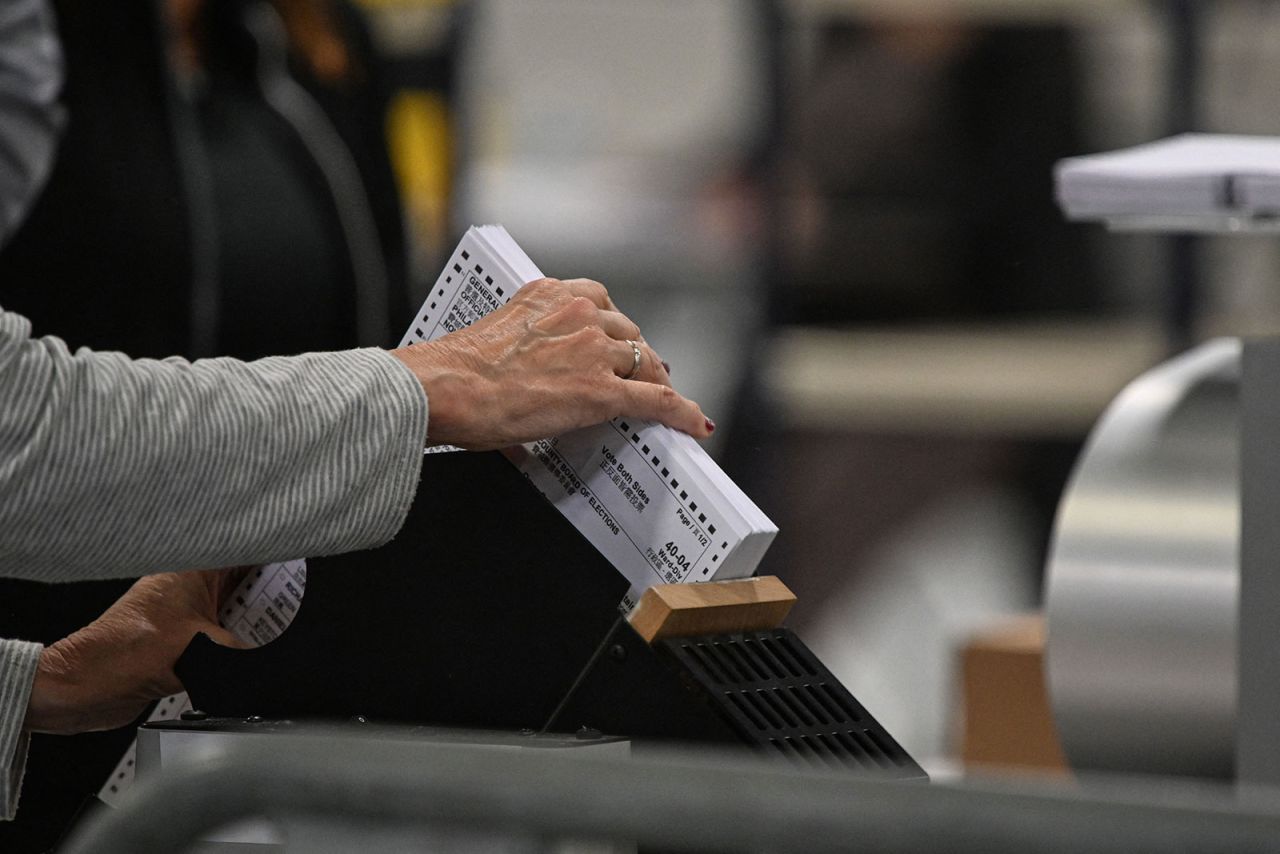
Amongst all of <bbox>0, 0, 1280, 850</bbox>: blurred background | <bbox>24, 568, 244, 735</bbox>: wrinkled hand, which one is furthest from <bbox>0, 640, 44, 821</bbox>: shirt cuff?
<bbox>0, 0, 1280, 850</bbox>: blurred background

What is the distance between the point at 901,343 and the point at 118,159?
2.29 metres

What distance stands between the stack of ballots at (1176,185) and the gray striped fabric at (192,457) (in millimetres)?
657

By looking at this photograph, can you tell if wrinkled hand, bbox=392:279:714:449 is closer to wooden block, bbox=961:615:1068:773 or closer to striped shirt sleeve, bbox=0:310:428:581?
striped shirt sleeve, bbox=0:310:428:581

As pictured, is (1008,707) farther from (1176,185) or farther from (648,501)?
(648,501)

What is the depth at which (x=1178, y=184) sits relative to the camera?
1.35m

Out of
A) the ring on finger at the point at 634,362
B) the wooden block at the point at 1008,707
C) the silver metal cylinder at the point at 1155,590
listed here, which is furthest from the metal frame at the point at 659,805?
the wooden block at the point at 1008,707

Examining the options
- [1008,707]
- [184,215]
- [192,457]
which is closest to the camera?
[192,457]

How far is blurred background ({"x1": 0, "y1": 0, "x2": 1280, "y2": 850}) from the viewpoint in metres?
3.67

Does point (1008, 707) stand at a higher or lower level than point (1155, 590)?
lower

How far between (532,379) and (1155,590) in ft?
1.81

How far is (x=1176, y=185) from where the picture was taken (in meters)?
1.35

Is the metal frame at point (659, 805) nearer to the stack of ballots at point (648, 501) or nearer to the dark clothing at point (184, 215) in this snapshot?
the stack of ballots at point (648, 501)

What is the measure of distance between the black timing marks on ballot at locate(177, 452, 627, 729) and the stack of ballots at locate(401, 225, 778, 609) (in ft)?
0.03

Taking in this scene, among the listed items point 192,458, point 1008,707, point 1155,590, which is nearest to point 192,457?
point 192,458
